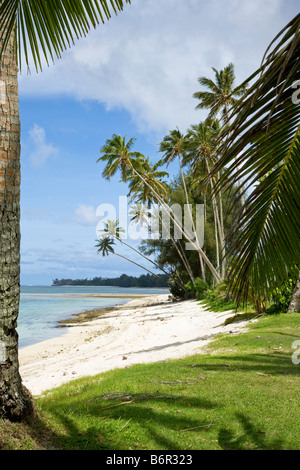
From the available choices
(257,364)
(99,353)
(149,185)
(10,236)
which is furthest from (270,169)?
(149,185)

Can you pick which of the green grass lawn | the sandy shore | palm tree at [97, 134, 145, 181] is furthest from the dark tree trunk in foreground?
palm tree at [97, 134, 145, 181]

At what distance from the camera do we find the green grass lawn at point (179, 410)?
3.93 m

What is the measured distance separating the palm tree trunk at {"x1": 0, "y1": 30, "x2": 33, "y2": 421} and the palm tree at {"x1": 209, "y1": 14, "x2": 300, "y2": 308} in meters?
2.10

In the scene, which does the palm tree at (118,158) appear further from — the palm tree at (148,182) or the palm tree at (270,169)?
the palm tree at (270,169)

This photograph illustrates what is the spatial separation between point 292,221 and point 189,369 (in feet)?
15.2

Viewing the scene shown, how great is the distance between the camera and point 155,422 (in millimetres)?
4422

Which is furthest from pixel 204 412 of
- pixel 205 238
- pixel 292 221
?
pixel 205 238

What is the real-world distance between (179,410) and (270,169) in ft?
10.9

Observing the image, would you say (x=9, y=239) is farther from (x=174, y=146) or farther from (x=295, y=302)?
(x=174, y=146)

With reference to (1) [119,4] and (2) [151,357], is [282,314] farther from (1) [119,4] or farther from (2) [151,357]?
(1) [119,4]

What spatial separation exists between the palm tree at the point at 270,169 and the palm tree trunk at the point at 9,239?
82.7 inches

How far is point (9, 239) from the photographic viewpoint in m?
3.79

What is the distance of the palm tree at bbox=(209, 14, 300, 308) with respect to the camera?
7.43 ft
